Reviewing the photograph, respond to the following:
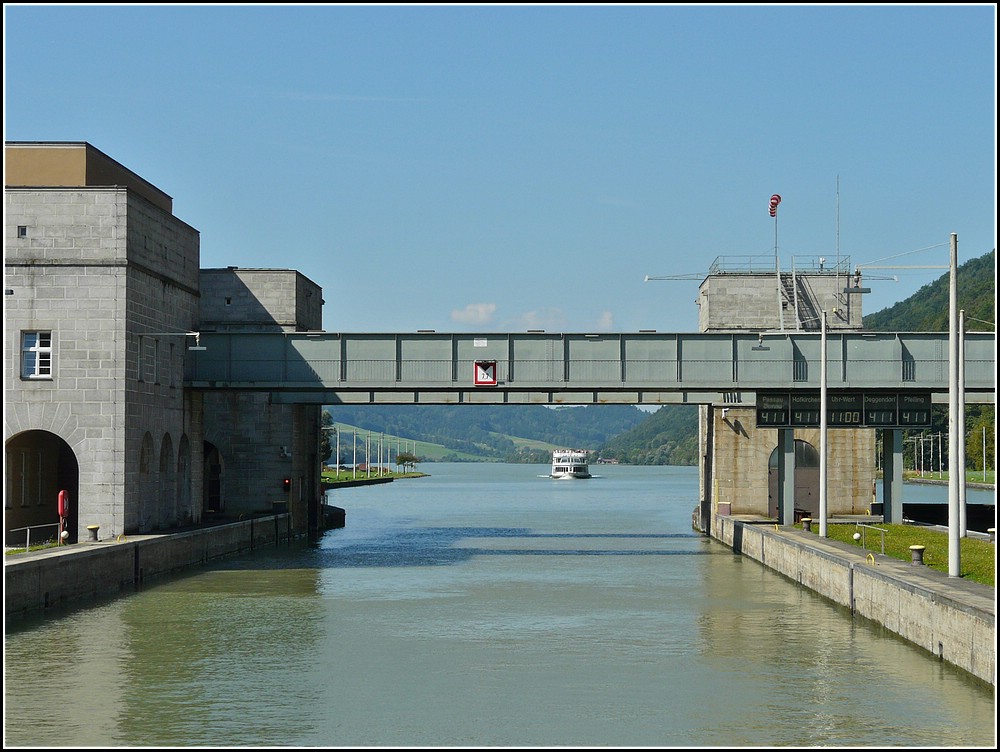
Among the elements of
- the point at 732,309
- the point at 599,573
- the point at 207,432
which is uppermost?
the point at 732,309

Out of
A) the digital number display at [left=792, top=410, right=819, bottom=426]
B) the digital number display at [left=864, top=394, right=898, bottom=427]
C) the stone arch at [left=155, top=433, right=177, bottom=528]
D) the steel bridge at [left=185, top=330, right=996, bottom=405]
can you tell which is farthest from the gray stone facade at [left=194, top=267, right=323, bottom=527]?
the digital number display at [left=864, top=394, right=898, bottom=427]

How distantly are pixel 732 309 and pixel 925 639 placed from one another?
4557cm

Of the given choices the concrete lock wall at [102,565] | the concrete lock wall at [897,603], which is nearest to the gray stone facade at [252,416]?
the concrete lock wall at [102,565]

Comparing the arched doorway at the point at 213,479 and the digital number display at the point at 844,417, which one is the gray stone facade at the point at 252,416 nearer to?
the arched doorway at the point at 213,479

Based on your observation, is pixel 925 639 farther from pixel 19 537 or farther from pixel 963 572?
pixel 19 537

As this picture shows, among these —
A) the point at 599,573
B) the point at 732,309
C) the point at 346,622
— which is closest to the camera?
the point at 346,622

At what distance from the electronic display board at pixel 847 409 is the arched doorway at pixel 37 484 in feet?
100

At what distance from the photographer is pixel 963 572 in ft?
117

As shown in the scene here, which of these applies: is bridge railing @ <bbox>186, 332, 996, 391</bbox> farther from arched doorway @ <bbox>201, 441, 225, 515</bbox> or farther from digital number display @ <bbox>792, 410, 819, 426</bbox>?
arched doorway @ <bbox>201, 441, 225, 515</bbox>

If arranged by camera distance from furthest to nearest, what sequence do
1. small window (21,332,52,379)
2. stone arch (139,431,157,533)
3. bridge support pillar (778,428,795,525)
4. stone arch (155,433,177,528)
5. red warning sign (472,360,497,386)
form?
bridge support pillar (778,428,795,525) → red warning sign (472,360,497,386) → stone arch (155,433,177,528) → stone arch (139,431,157,533) → small window (21,332,52,379)

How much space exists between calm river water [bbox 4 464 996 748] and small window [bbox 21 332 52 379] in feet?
28.9

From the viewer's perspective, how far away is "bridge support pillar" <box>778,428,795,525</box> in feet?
207

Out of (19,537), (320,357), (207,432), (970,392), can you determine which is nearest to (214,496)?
(207,432)

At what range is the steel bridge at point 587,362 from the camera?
198 ft
